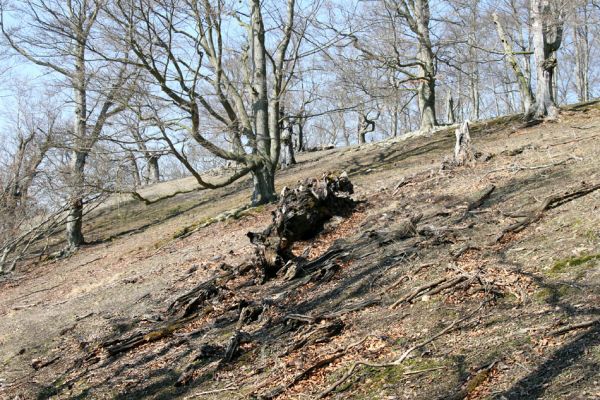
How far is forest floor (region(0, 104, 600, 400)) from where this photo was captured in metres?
3.99

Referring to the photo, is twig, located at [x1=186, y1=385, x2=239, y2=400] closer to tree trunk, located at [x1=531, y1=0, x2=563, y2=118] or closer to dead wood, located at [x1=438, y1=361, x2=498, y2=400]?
dead wood, located at [x1=438, y1=361, x2=498, y2=400]

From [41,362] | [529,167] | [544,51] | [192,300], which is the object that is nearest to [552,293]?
[192,300]

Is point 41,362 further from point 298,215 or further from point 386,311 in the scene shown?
point 386,311

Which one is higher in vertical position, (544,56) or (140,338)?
(544,56)

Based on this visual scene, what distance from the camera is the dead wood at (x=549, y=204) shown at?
6184 millimetres

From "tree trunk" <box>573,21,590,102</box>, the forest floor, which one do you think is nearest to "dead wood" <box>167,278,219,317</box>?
the forest floor

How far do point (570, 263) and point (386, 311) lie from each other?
1596 millimetres

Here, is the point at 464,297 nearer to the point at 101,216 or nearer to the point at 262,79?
the point at 262,79

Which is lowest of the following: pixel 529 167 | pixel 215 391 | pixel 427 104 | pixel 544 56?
pixel 215 391

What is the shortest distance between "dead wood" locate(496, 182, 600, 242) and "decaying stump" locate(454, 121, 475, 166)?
13.9ft

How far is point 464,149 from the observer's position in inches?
436

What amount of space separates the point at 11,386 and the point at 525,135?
1144 centimetres

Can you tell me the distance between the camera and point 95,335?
7465 mm

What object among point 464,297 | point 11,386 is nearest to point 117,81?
point 11,386
